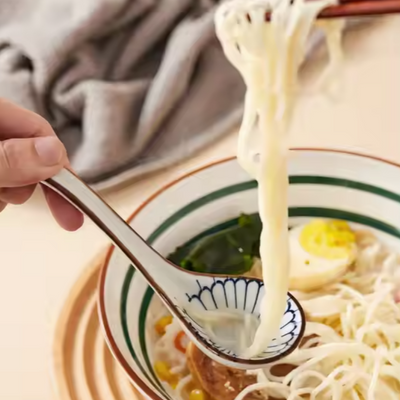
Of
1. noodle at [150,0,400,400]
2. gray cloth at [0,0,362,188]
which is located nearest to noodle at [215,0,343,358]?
noodle at [150,0,400,400]

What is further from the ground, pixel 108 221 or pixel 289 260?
pixel 108 221

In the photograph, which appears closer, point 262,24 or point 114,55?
point 262,24

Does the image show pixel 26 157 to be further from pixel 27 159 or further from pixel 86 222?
pixel 86 222

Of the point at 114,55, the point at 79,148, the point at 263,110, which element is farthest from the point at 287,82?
the point at 114,55

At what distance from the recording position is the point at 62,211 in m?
0.86

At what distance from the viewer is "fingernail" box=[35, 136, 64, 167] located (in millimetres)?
646

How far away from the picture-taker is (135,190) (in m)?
1.07

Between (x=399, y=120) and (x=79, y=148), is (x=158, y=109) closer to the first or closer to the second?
(x=79, y=148)

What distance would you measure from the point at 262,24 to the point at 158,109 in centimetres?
57

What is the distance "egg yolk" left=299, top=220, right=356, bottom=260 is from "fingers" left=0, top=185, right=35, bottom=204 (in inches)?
15.9

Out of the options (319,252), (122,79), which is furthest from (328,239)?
(122,79)

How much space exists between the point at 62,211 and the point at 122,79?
0.51 m

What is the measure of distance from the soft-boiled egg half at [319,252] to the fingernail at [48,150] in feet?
1.25

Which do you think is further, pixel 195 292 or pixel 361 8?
pixel 195 292
